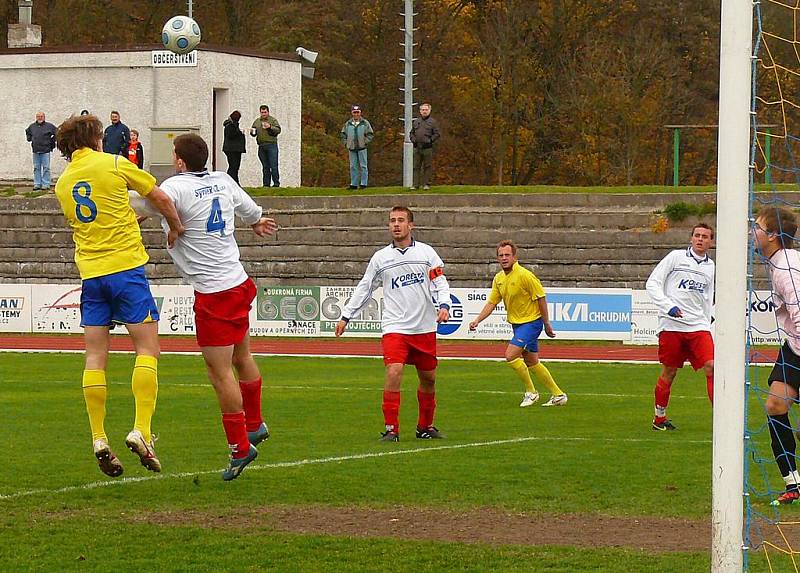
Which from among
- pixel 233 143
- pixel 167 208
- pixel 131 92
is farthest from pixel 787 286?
pixel 131 92

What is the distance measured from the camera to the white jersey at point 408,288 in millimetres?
12094

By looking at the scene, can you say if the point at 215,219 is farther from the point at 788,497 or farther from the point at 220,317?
the point at 788,497

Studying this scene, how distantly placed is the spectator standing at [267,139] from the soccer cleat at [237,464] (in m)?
23.9

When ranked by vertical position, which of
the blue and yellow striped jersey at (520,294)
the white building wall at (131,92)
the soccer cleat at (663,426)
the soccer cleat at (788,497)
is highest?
the white building wall at (131,92)

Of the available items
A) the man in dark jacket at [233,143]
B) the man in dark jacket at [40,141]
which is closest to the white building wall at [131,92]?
the man in dark jacket at [40,141]

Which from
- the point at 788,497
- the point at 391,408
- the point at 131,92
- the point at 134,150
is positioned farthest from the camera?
the point at 131,92

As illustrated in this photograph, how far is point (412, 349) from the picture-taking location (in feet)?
39.8

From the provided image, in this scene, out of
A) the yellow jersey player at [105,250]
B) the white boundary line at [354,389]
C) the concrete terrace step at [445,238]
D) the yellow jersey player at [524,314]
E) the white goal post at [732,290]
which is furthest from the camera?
the concrete terrace step at [445,238]

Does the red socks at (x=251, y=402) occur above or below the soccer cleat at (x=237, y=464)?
above

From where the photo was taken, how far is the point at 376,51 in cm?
5447

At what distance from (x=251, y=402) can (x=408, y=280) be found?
2771 millimetres

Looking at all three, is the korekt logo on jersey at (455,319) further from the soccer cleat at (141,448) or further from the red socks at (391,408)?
the soccer cleat at (141,448)

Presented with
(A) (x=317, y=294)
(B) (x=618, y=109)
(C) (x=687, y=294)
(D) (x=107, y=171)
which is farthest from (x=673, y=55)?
(D) (x=107, y=171)

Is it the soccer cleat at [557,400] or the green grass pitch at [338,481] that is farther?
the soccer cleat at [557,400]
